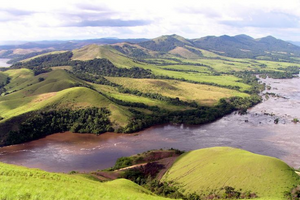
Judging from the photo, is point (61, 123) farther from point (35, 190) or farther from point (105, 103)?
point (35, 190)

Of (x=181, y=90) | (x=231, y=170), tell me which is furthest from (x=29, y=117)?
(x=181, y=90)

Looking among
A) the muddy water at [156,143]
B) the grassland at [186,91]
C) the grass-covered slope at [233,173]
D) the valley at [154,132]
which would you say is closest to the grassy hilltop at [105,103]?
the grassland at [186,91]

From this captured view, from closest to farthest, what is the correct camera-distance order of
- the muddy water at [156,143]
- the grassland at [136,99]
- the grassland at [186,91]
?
the muddy water at [156,143] < the grassland at [136,99] < the grassland at [186,91]

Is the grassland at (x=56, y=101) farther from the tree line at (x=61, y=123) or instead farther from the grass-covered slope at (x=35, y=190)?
the grass-covered slope at (x=35, y=190)

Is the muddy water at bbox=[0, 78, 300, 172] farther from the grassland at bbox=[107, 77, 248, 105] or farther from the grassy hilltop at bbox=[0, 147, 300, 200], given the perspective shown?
the grassland at bbox=[107, 77, 248, 105]

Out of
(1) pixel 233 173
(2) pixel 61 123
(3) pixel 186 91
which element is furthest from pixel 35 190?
(3) pixel 186 91

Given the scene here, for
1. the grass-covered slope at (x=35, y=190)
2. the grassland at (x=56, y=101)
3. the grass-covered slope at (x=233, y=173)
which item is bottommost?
the grass-covered slope at (x=233, y=173)

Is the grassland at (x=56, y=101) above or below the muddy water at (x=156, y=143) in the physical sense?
above
